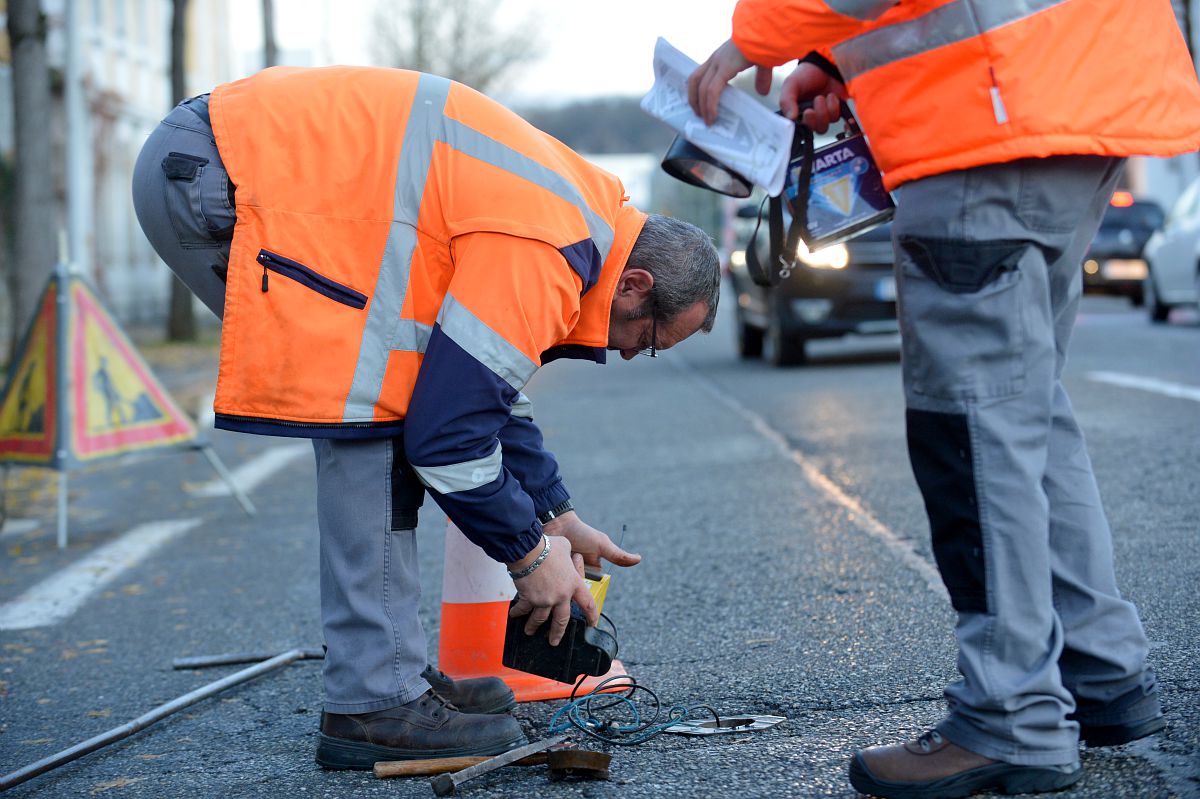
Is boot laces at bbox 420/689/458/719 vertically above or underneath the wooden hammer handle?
above

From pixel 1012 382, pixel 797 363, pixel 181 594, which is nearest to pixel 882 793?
pixel 1012 382

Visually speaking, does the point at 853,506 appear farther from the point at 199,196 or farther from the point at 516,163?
the point at 199,196

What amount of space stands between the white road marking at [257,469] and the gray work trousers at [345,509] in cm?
485

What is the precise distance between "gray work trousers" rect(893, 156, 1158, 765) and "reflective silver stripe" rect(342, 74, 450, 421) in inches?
36.2

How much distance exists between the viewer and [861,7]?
2.34 metres

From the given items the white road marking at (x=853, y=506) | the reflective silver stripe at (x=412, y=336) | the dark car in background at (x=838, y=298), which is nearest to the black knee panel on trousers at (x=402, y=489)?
the reflective silver stripe at (x=412, y=336)

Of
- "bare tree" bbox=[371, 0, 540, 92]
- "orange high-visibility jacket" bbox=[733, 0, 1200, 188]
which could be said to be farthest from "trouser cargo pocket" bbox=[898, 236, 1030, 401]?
"bare tree" bbox=[371, 0, 540, 92]

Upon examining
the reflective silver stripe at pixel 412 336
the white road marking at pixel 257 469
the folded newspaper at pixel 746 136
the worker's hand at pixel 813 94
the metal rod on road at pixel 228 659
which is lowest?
the white road marking at pixel 257 469

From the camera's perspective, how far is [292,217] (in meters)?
2.73

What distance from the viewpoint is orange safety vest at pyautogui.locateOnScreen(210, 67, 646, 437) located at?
8.84 ft

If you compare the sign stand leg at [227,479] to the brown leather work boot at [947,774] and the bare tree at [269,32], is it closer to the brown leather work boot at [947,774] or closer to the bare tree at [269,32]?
the brown leather work boot at [947,774]

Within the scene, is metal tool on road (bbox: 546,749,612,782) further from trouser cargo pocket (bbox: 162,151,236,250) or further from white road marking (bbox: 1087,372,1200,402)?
white road marking (bbox: 1087,372,1200,402)

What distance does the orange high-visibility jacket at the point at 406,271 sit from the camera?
103 inches

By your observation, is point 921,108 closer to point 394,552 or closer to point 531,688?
point 394,552
